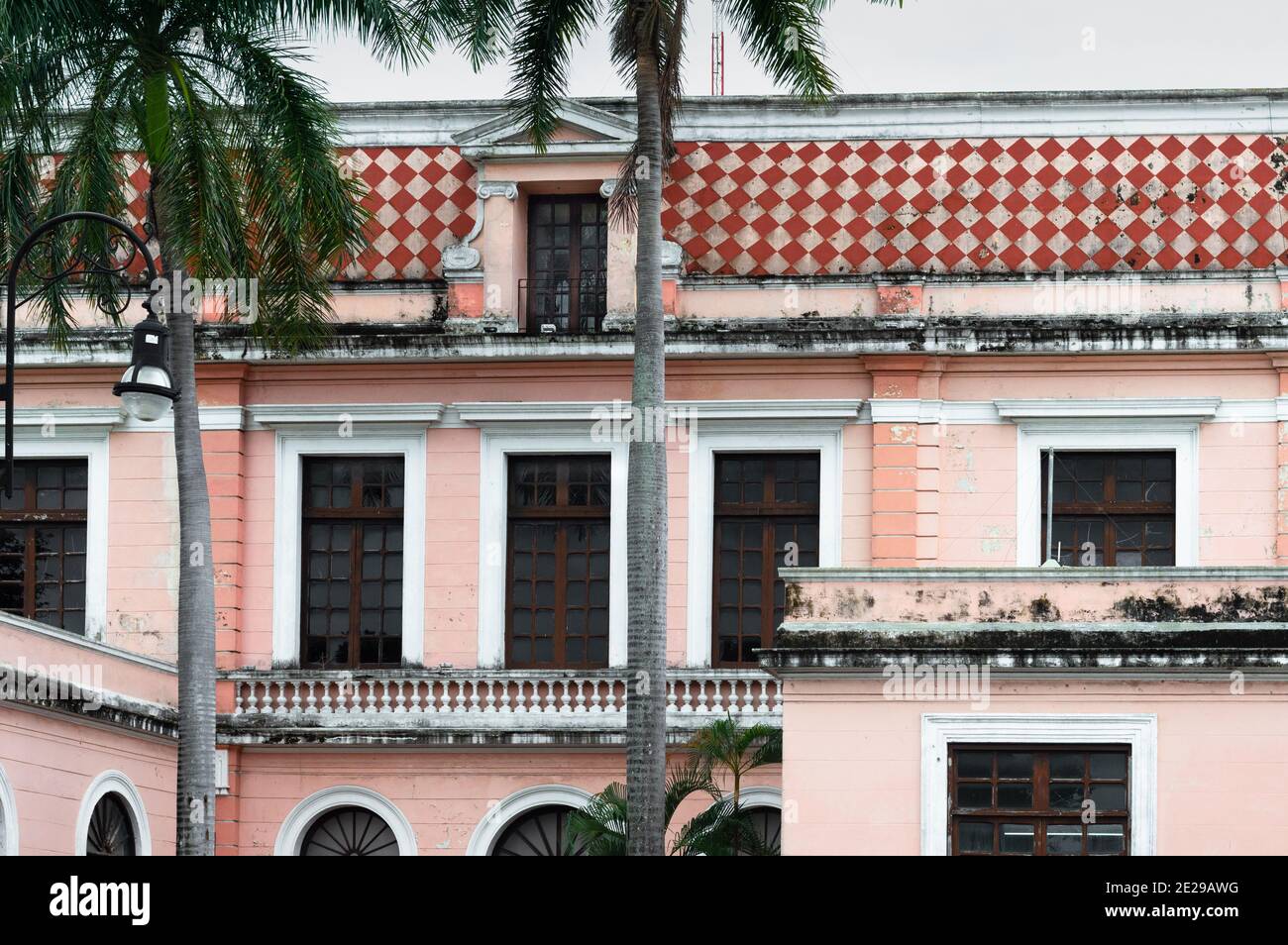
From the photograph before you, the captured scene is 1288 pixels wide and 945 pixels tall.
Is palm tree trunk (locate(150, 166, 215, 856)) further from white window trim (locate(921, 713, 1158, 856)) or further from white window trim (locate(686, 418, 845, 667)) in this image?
white window trim (locate(921, 713, 1158, 856))

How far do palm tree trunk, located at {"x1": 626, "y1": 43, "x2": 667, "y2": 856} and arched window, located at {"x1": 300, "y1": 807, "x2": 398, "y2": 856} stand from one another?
5388 mm

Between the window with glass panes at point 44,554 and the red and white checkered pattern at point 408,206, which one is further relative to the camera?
the red and white checkered pattern at point 408,206

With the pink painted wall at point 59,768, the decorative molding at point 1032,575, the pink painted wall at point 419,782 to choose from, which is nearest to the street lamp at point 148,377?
the pink painted wall at point 59,768

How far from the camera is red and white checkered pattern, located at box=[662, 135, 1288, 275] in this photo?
2634 cm

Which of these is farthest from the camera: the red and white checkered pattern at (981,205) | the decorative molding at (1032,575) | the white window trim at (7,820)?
the red and white checkered pattern at (981,205)

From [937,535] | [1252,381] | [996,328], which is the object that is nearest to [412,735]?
[937,535]

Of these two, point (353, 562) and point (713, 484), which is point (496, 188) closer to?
point (713, 484)

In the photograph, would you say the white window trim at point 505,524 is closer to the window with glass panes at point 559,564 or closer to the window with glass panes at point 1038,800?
the window with glass panes at point 559,564

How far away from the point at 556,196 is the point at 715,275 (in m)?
2.15

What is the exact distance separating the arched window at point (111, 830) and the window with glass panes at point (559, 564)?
438 centimetres

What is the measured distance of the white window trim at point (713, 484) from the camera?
25656 millimetres

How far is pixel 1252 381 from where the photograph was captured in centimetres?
2547

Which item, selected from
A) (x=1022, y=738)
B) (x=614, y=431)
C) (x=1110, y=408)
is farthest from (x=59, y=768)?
(x=1110, y=408)

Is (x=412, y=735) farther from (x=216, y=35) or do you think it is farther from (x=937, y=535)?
(x=216, y=35)
